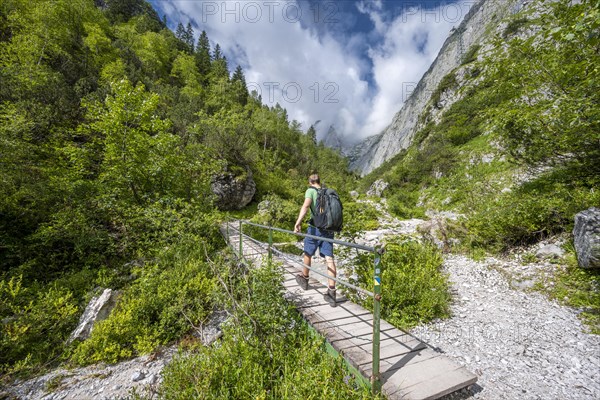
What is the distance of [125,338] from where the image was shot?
4809 mm

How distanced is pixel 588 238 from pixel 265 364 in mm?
6515

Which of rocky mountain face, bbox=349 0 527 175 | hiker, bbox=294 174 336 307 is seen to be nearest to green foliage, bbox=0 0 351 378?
hiker, bbox=294 174 336 307

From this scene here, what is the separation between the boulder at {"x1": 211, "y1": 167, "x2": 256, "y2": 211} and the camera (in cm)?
1686

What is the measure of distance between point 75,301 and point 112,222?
136 inches

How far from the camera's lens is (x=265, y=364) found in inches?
127

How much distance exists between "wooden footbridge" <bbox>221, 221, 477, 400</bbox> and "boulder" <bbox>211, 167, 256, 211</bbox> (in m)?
13.9

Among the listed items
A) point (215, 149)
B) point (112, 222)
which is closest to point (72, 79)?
point (215, 149)

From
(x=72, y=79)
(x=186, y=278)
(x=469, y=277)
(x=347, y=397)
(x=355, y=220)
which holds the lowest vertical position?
(x=186, y=278)

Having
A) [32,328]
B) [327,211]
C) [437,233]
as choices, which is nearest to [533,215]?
[437,233]

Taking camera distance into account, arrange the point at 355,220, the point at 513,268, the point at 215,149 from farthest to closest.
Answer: the point at 215,149 < the point at 355,220 < the point at 513,268

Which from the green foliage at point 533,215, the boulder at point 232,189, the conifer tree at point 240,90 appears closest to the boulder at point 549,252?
the green foliage at point 533,215

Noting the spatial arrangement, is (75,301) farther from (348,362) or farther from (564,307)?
(564,307)

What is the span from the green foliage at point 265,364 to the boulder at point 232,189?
1371cm

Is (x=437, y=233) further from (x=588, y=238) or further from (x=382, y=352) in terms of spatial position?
(x=382, y=352)
